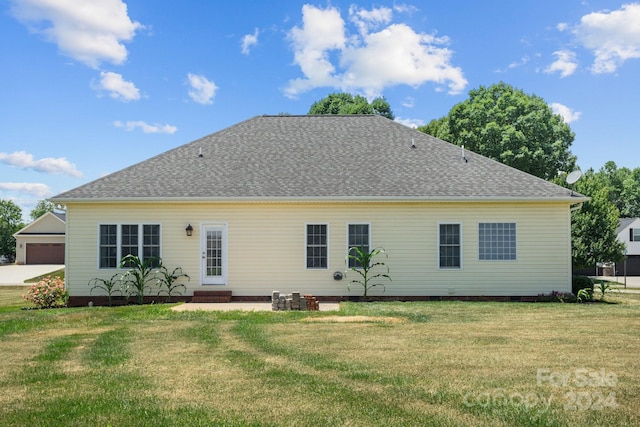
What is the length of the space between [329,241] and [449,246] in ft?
12.1

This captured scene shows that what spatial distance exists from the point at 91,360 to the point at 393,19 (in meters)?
15.4

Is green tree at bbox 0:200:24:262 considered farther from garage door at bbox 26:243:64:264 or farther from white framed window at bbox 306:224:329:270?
white framed window at bbox 306:224:329:270

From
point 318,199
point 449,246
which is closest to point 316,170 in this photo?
point 318,199

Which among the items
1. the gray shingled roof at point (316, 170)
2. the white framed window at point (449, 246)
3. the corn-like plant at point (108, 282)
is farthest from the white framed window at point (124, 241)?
the white framed window at point (449, 246)

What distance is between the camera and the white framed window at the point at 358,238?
16172mm

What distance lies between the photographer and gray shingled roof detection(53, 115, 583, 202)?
16.1 m

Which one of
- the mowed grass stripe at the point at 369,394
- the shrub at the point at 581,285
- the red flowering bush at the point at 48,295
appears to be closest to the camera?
the mowed grass stripe at the point at 369,394

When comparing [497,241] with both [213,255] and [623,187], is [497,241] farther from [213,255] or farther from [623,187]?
[623,187]

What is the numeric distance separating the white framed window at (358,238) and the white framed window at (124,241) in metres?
5.87

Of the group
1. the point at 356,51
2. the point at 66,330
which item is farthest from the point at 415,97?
the point at 66,330

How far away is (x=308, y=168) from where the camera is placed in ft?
57.8

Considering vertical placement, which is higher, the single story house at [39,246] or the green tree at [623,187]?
the green tree at [623,187]

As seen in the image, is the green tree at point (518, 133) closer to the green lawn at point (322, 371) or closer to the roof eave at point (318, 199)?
the roof eave at point (318, 199)

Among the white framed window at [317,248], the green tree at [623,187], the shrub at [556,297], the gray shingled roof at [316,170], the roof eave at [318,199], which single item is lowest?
the shrub at [556,297]
